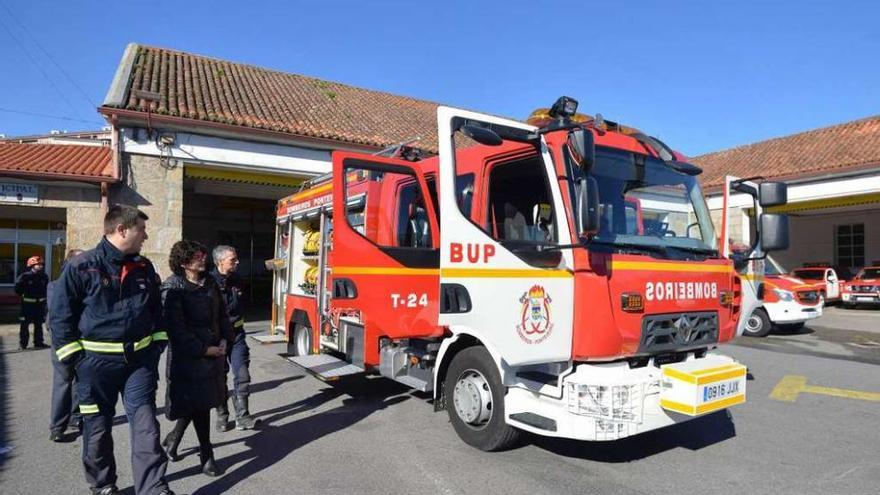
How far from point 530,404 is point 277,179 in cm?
1133

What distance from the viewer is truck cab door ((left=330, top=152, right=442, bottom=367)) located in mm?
5520

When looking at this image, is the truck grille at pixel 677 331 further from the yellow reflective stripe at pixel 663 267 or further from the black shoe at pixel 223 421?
the black shoe at pixel 223 421

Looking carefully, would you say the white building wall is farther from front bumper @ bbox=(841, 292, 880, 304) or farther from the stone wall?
the stone wall

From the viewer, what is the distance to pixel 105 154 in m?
13.9

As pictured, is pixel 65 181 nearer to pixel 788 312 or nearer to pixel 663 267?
pixel 663 267

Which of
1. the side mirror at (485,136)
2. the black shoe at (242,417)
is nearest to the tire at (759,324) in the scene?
the side mirror at (485,136)

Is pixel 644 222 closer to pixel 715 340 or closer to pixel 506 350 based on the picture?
pixel 715 340

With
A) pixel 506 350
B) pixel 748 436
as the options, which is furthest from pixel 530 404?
pixel 748 436

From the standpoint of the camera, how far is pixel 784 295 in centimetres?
1207

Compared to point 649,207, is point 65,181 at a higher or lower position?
higher

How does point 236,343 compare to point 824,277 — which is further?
point 824,277

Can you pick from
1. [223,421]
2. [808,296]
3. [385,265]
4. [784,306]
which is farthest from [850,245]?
[223,421]

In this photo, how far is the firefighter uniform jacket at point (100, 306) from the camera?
3.29 metres

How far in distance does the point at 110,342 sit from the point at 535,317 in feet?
8.96
